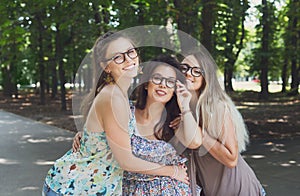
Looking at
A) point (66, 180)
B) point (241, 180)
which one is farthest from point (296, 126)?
point (66, 180)

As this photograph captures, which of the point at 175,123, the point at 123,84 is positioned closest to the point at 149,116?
the point at 175,123

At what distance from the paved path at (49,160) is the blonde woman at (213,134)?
314cm

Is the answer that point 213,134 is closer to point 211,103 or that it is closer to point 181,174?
point 211,103

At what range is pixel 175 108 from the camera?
2219 mm

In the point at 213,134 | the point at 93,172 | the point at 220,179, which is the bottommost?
the point at 220,179

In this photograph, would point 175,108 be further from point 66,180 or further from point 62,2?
point 62,2

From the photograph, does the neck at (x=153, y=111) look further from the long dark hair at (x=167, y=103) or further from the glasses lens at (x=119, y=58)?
the glasses lens at (x=119, y=58)

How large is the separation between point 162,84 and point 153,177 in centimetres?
51

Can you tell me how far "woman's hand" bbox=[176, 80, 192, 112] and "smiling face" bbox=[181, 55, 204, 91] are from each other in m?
0.07

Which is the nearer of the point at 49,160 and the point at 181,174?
the point at 181,174

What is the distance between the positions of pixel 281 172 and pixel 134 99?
4.87 m

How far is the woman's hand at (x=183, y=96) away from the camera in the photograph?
211 cm

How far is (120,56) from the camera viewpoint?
198 cm

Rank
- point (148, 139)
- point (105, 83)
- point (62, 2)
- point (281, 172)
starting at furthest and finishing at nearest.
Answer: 1. point (62, 2)
2. point (281, 172)
3. point (148, 139)
4. point (105, 83)
